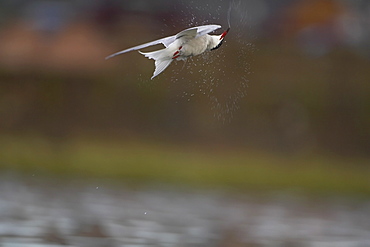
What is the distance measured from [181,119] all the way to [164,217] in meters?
6.28

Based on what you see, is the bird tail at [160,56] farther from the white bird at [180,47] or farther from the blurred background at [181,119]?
the blurred background at [181,119]

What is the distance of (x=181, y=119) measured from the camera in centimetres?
2073

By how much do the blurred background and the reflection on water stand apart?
0.08m

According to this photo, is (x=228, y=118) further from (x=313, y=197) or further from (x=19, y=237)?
(x=19, y=237)

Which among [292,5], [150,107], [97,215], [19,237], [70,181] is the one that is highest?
[292,5]

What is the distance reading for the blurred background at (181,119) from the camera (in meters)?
17.7

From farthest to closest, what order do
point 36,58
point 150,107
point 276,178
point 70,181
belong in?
point 36,58 → point 150,107 → point 276,178 → point 70,181

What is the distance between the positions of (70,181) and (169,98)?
12.2 ft

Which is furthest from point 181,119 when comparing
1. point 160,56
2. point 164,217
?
point 160,56

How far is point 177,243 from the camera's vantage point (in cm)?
1206

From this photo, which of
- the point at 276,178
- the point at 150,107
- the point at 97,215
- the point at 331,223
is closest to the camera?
the point at 97,215

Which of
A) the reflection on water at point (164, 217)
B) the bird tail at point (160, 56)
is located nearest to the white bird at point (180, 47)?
the bird tail at point (160, 56)

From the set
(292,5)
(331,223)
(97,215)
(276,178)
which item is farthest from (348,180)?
(292,5)

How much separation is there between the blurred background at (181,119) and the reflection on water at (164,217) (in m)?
0.08
